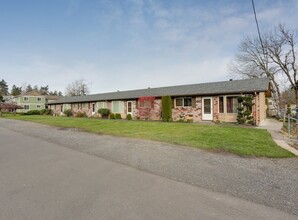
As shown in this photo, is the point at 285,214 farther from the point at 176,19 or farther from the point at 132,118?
the point at 132,118

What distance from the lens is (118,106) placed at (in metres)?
25.8

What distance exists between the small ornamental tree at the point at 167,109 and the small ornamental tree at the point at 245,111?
6164 millimetres

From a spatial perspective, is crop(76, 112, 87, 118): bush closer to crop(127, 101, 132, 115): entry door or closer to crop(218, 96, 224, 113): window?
crop(127, 101, 132, 115): entry door

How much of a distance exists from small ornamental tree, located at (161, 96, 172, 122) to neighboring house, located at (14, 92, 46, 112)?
57.9 m

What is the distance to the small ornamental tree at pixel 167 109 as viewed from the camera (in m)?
19.4

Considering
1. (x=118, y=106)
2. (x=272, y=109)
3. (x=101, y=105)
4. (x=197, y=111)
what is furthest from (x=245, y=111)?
(x=272, y=109)

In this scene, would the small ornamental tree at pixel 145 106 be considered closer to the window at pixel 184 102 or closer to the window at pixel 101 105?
the window at pixel 184 102

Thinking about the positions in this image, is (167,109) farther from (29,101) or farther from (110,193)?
(29,101)

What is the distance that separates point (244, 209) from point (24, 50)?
18590 mm

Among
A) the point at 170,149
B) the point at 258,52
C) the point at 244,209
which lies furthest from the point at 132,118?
the point at 258,52

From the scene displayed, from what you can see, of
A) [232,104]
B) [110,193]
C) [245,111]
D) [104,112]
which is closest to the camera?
[110,193]

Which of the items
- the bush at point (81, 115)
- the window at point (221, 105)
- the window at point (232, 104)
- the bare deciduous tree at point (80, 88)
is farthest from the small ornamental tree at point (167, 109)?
the bare deciduous tree at point (80, 88)

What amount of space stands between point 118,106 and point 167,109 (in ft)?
27.6

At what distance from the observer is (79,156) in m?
6.93
